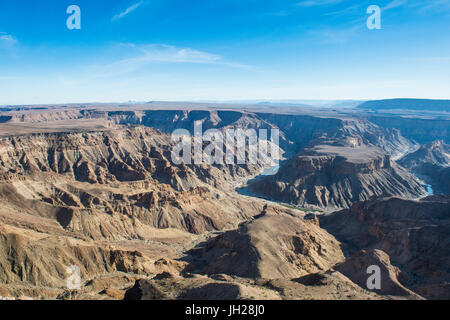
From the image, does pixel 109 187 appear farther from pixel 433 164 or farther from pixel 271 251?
pixel 433 164

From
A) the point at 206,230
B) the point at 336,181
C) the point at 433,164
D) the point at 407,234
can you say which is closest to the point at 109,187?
the point at 206,230

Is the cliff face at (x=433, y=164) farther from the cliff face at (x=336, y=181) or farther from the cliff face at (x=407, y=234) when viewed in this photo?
the cliff face at (x=407, y=234)

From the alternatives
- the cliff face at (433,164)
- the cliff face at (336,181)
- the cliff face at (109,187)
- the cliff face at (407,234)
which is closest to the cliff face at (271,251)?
the cliff face at (407,234)

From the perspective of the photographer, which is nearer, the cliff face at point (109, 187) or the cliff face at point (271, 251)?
the cliff face at point (271, 251)
